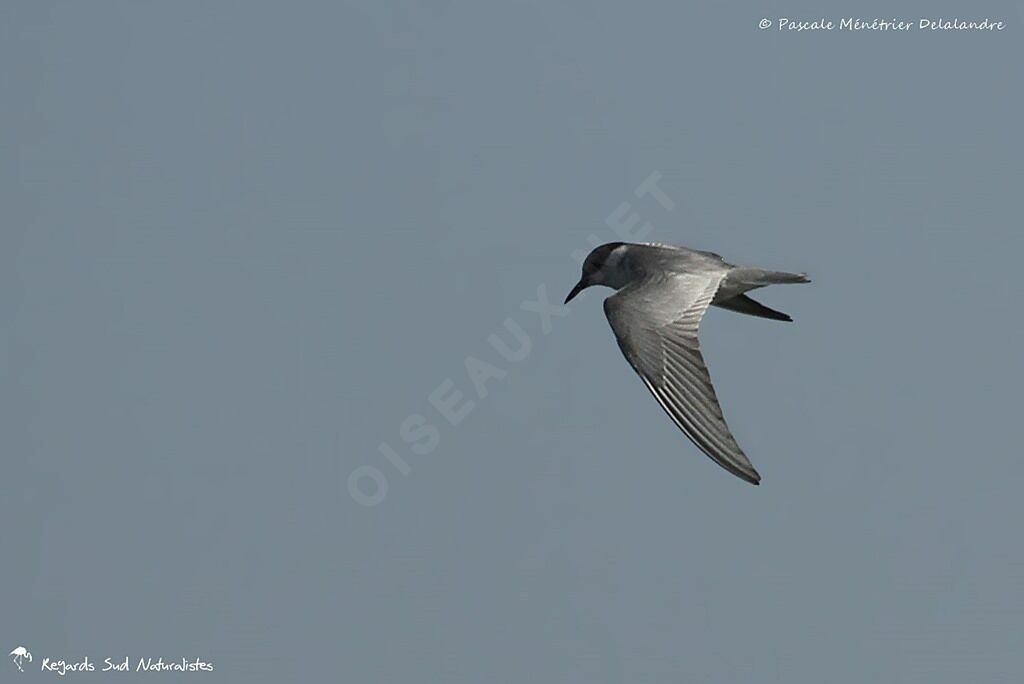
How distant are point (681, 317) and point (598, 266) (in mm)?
4523

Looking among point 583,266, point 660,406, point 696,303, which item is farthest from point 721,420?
point 583,266

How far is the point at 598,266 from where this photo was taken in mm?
21141

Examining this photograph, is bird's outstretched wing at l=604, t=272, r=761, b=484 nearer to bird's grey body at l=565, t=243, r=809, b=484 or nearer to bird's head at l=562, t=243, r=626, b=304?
bird's grey body at l=565, t=243, r=809, b=484

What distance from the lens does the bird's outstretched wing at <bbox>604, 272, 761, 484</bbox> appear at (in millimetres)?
14992

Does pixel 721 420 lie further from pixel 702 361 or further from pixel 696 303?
pixel 696 303

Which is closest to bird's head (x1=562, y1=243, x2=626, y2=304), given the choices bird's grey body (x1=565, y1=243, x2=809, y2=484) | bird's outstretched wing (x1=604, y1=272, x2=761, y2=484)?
bird's grey body (x1=565, y1=243, x2=809, y2=484)

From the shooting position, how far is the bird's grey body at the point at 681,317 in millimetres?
15180

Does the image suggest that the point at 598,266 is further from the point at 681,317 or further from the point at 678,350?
the point at 678,350

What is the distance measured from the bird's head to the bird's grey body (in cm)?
21

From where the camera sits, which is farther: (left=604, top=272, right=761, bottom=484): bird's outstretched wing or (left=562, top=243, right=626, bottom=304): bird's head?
(left=562, top=243, right=626, bottom=304): bird's head

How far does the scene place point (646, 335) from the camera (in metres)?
16.4

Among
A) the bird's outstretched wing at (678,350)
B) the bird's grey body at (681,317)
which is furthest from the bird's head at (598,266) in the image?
the bird's outstretched wing at (678,350)

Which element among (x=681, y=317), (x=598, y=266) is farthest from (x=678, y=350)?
(x=598, y=266)

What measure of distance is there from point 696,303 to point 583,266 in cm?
464
